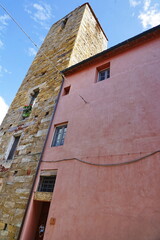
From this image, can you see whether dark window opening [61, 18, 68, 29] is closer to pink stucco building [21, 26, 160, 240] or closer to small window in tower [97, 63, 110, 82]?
pink stucco building [21, 26, 160, 240]

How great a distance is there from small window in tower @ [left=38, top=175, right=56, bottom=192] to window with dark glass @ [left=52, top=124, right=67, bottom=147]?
1.10 m

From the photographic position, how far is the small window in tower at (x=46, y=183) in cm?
464

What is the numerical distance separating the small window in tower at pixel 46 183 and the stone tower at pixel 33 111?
0.35 m

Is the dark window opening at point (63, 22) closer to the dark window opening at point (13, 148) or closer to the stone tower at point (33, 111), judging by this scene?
the stone tower at point (33, 111)

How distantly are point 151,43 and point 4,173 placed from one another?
23.5ft

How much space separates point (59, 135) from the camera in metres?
5.49

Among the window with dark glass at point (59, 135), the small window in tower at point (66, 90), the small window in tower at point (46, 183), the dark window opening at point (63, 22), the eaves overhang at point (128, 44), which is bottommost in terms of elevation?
the small window in tower at point (46, 183)

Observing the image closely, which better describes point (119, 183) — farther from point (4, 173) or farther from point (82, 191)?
point (4, 173)

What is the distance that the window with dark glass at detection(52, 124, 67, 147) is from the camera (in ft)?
17.3

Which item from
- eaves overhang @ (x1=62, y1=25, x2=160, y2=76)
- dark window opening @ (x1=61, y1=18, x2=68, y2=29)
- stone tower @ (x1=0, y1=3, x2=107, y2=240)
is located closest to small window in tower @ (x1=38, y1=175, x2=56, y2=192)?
stone tower @ (x1=0, y1=3, x2=107, y2=240)

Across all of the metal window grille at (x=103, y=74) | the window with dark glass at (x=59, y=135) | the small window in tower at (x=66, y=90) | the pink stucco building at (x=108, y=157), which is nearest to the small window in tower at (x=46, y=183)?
the pink stucco building at (x=108, y=157)

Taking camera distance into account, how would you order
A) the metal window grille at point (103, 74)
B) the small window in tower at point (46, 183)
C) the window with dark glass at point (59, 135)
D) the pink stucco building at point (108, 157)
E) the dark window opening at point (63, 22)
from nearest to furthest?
the pink stucco building at point (108, 157), the small window in tower at point (46, 183), the window with dark glass at point (59, 135), the metal window grille at point (103, 74), the dark window opening at point (63, 22)

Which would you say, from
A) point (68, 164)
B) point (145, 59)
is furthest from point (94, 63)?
point (68, 164)

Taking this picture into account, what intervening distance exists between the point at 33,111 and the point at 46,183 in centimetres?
352
